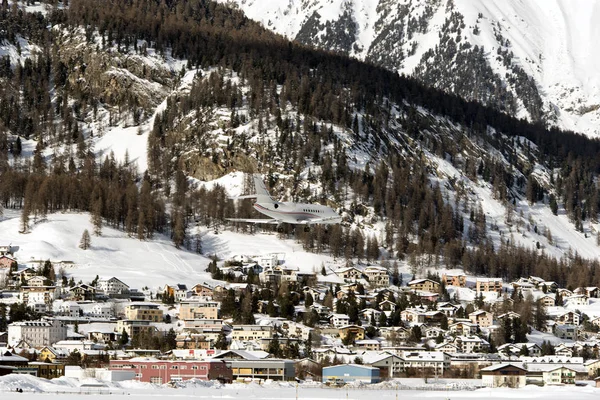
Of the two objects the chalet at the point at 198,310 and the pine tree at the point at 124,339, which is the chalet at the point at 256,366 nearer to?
the pine tree at the point at 124,339

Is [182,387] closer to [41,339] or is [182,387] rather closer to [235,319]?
[41,339]

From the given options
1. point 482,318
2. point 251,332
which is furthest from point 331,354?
point 482,318

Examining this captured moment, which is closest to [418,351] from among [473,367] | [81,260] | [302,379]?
[473,367]

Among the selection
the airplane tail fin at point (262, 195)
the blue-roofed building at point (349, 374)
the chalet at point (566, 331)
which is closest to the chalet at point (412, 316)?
the chalet at point (566, 331)

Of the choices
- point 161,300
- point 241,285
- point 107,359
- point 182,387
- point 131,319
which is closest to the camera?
point 182,387

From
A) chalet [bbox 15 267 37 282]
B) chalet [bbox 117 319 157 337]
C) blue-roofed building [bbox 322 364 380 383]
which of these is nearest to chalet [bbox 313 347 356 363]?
blue-roofed building [bbox 322 364 380 383]
